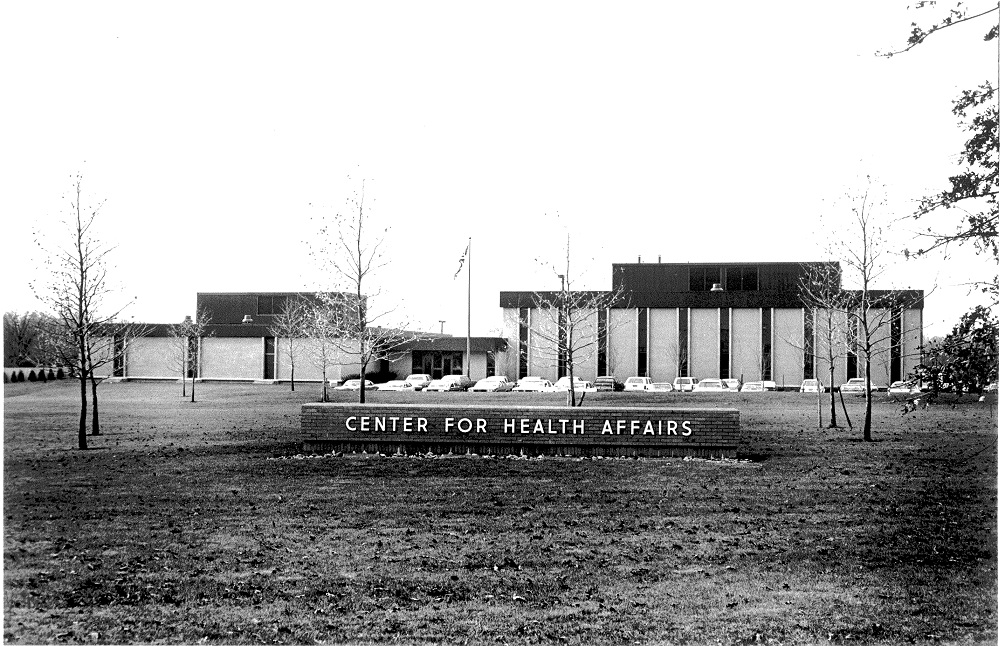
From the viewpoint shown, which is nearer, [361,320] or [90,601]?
[90,601]

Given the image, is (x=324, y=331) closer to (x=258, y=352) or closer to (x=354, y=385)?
(x=354, y=385)

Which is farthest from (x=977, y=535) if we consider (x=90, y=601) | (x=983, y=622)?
(x=90, y=601)

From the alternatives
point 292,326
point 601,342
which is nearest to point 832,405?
point 601,342

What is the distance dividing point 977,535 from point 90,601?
829 centimetres

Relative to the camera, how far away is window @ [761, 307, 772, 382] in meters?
9.98

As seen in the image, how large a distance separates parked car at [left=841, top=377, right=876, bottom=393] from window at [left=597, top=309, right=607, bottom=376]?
9.78 feet

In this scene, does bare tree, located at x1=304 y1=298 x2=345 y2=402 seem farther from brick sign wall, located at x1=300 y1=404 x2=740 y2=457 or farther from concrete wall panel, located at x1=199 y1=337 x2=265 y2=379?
brick sign wall, located at x1=300 y1=404 x2=740 y2=457

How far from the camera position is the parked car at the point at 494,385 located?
10.8 m

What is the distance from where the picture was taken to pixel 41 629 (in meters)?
7.09

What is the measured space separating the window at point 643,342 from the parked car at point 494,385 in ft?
5.88

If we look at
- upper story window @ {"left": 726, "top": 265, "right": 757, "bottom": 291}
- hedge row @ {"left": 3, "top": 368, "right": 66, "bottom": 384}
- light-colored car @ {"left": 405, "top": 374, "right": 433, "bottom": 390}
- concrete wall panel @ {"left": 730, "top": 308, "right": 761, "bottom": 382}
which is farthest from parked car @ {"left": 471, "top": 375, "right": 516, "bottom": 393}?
hedge row @ {"left": 3, "top": 368, "right": 66, "bottom": 384}

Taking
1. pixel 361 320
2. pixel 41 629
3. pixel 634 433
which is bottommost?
pixel 41 629

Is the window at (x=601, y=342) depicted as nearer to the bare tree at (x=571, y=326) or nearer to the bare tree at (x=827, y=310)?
the bare tree at (x=571, y=326)

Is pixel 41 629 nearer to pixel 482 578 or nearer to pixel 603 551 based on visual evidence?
pixel 482 578
